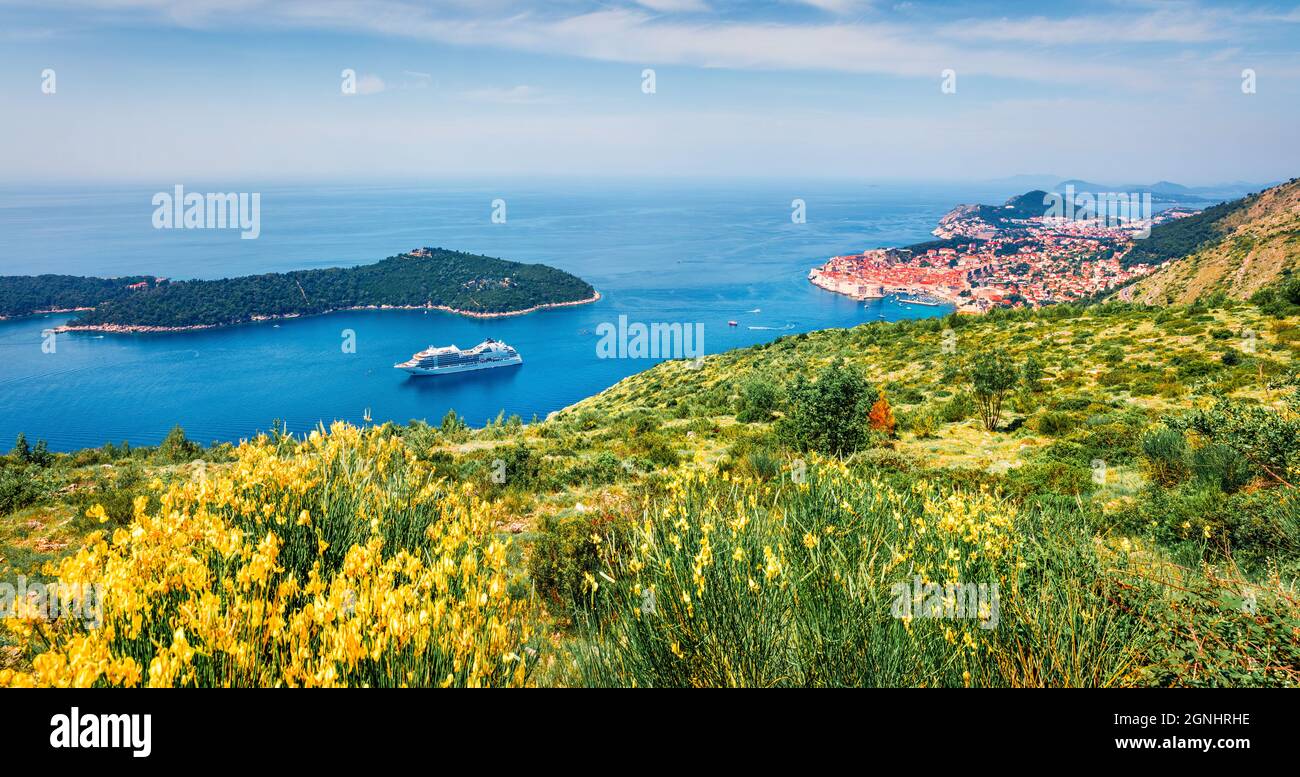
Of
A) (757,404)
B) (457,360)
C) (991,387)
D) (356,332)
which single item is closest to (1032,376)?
(991,387)

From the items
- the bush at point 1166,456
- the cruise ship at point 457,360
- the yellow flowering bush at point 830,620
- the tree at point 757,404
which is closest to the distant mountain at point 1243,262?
the tree at point 757,404

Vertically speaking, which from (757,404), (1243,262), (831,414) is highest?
(1243,262)

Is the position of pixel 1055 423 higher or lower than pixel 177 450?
higher

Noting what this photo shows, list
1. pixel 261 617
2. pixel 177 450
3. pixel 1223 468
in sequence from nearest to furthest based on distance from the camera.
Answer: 1. pixel 261 617
2. pixel 1223 468
3. pixel 177 450

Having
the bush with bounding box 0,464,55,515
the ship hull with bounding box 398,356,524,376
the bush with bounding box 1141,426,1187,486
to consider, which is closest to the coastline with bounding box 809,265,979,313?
the ship hull with bounding box 398,356,524,376

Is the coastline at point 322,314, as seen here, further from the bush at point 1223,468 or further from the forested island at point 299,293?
the bush at point 1223,468

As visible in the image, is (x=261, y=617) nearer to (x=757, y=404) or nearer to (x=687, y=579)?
(x=687, y=579)

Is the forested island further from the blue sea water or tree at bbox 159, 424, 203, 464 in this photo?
tree at bbox 159, 424, 203, 464

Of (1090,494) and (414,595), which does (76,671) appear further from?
(1090,494)

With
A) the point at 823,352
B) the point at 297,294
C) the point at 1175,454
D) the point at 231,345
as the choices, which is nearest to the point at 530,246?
the point at 297,294
